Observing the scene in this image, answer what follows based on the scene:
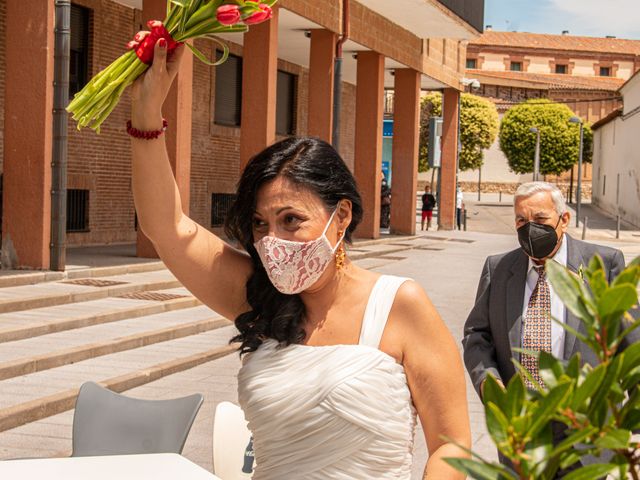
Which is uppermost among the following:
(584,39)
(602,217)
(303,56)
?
(584,39)

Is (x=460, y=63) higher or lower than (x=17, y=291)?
higher

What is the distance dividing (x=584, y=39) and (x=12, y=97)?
87209mm

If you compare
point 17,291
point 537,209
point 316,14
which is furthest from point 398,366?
point 316,14

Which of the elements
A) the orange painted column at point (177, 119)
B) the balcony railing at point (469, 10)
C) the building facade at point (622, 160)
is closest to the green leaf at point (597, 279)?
the orange painted column at point (177, 119)

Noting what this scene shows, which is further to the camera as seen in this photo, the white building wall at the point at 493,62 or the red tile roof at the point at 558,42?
the red tile roof at the point at 558,42

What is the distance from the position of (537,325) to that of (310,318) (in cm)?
192

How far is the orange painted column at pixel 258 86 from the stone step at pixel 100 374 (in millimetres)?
9311

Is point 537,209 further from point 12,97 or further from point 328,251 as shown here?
point 12,97

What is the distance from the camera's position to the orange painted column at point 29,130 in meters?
14.5

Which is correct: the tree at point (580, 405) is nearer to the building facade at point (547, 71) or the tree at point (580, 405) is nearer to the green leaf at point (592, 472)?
the green leaf at point (592, 472)

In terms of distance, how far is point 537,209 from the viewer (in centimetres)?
471

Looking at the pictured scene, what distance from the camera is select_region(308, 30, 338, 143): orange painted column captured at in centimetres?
2466

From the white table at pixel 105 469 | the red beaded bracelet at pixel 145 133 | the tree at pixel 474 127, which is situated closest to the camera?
the red beaded bracelet at pixel 145 133

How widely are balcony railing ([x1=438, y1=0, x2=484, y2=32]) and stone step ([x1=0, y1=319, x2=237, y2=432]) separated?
57.4 ft
